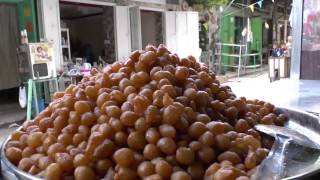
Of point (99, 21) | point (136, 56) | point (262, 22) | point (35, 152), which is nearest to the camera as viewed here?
point (35, 152)

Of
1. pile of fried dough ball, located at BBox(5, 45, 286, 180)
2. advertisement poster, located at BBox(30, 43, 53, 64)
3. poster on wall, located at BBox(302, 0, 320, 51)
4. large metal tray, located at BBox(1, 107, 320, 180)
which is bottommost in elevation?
large metal tray, located at BBox(1, 107, 320, 180)

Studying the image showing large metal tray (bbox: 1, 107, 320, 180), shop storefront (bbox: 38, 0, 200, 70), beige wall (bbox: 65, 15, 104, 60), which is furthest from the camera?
beige wall (bbox: 65, 15, 104, 60)

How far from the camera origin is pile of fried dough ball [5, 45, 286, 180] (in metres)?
1.01

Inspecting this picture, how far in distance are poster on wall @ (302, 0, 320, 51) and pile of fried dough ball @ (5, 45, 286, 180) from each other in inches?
130

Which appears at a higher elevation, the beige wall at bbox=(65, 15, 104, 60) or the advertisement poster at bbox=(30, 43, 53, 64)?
the beige wall at bbox=(65, 15, 104, 60)

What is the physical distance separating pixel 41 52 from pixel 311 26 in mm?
4314

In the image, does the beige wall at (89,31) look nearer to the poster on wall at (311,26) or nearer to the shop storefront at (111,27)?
the shop storefront at (111,27)

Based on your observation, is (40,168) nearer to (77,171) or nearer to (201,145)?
(77,171)

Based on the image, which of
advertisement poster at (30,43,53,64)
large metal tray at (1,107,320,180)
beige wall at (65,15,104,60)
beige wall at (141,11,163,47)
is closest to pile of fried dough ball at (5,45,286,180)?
large metal tray at (1,107,320,180)

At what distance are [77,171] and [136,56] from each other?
0.55 metres

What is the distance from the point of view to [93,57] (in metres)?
10.4

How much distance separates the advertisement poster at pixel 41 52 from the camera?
6219 mm

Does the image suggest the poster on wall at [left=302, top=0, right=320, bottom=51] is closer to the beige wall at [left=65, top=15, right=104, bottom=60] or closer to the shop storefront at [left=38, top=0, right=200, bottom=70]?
the shop storefront at [left=38, top=0, right=200, bottom=70]

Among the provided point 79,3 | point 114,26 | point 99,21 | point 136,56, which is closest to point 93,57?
point 99,21
